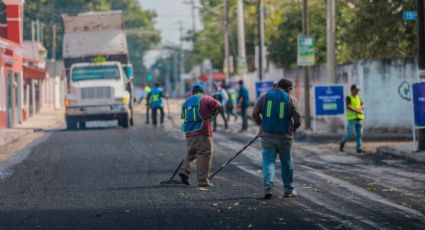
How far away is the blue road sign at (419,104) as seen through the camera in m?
21.9

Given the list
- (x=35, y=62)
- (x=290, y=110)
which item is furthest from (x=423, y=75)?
(x=35, y=62)

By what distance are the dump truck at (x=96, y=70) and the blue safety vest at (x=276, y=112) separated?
74.4 feet

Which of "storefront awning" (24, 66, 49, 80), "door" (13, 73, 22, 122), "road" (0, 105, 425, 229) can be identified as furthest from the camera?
"storefront awning" (24, 66, 49, 80)

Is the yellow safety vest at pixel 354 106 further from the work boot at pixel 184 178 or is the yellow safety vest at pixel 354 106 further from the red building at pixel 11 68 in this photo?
the red building at pixel 11 68

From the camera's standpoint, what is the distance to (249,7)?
81812 millimetres

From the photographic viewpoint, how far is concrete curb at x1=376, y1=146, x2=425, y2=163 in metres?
20.9

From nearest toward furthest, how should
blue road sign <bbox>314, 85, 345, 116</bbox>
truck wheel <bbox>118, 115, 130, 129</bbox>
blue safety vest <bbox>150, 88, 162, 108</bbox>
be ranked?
blue road sign <bbox>314, 85, 345, 116</bbox> → blue safety vest <bbox>150, 88, 162, 108</bbox> → truck wheel <bbox>118, 115, 130, 129</bbox>

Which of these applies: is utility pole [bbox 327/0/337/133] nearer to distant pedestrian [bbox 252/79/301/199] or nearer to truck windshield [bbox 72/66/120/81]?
truck windshield [bbox 72/66/120/81]

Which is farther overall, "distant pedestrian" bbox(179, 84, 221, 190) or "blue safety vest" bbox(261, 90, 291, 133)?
"distant pedestrian" bbox(179, 84, 221, 190)

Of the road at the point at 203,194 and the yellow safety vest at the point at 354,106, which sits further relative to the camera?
the yellow safety vest at the point at 354,106

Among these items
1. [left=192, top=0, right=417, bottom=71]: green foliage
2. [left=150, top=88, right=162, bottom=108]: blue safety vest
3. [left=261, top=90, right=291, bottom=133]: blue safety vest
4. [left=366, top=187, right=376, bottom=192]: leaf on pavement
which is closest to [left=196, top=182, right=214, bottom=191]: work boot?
[left=261, top=90, right=291, bottom=133]: blue safety vest

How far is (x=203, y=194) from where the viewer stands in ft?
47.4

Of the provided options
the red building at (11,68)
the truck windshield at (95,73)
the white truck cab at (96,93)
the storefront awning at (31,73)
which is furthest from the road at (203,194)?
the storefront awning at (31,73)

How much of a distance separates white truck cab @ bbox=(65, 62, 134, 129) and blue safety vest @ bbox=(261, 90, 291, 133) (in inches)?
893
